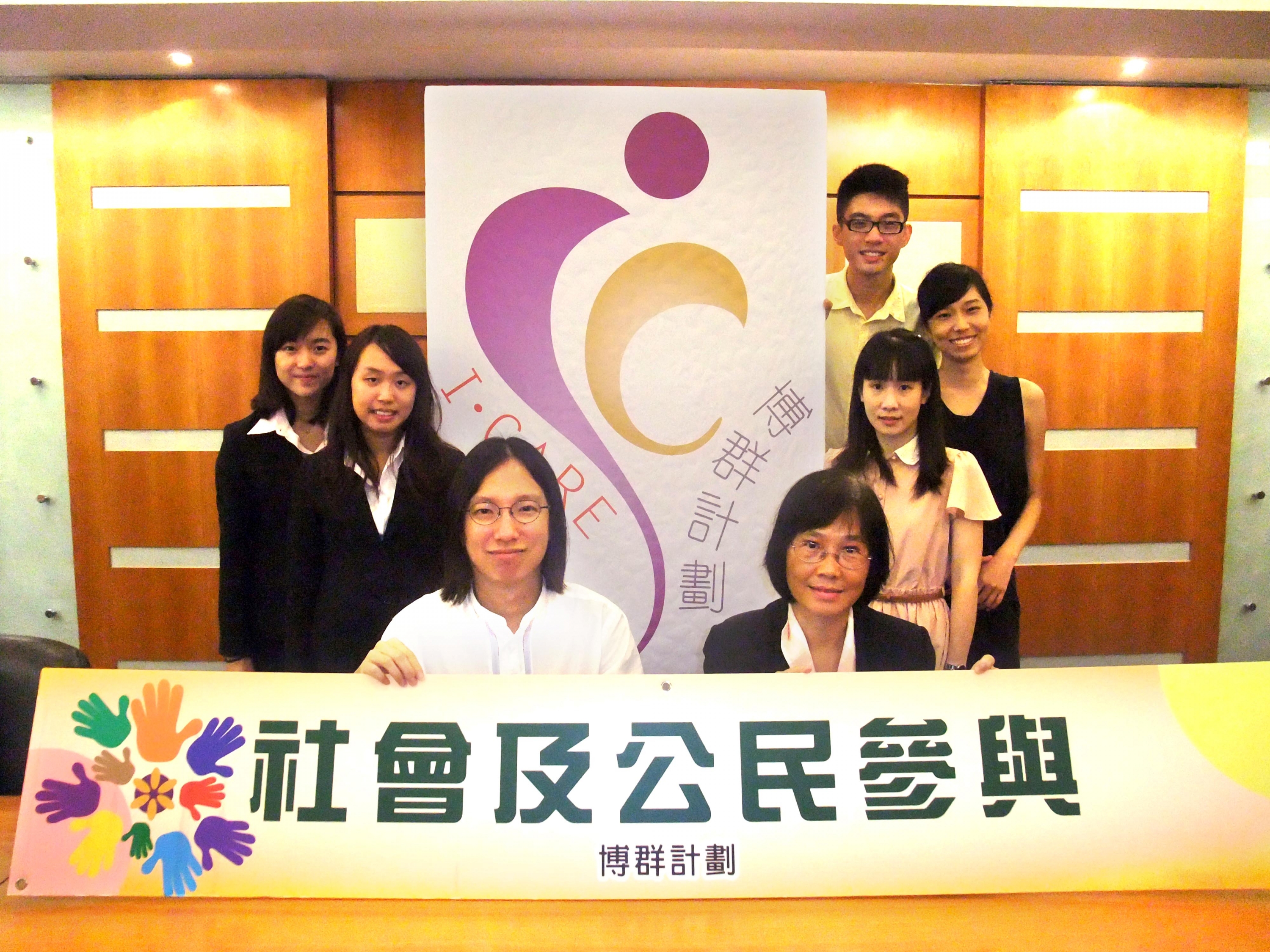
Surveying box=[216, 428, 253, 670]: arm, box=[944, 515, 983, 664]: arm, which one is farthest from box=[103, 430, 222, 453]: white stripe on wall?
box=[944, 515, 983, 664]: arm

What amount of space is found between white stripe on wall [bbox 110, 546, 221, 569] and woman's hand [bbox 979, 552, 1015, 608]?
2721 millimetres

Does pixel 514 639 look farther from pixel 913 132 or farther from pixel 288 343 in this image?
pixel 913 132

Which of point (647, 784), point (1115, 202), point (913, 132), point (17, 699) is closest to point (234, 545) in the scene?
point (17, 699)

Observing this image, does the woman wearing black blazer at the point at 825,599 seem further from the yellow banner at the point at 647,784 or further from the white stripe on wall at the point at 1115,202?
the white stripe on wall at the point at 1115,202

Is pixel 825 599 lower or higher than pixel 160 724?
higher

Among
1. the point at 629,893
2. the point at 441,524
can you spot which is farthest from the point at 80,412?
the point at 629,893

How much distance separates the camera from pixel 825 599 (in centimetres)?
149

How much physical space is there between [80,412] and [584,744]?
114 inches

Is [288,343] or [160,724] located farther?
[288,343]

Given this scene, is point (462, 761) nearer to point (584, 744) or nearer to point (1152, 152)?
point (584, 744)

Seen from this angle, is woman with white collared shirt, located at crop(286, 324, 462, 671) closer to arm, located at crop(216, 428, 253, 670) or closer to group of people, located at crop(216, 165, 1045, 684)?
group of people, located at crop(216, 165, 1045, 684)

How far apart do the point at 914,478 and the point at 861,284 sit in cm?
65

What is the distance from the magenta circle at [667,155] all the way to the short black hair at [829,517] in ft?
3.67

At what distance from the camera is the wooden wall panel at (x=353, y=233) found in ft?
10.4
